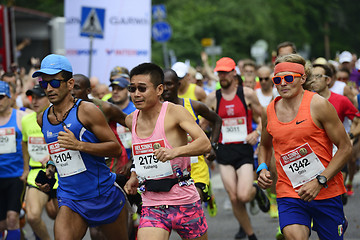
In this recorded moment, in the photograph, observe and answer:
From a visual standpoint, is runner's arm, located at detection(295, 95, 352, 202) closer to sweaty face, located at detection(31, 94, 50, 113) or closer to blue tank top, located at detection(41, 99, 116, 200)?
blue tank top, located at detection(41, 99, 116, 200)

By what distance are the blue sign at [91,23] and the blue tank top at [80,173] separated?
880 cm

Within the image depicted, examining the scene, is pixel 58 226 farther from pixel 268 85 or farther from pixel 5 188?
pixel 268 85

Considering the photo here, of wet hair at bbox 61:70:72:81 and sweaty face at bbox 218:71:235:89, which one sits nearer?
wet hair at bbox 61:70:72:81

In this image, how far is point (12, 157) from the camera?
848 centimetres

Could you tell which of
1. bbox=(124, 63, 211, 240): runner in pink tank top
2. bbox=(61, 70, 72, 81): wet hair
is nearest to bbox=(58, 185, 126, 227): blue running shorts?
bbox=(124, 63, 211, 240): runner in pink tank top

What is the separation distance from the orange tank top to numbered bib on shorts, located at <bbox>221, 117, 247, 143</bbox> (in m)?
3.53

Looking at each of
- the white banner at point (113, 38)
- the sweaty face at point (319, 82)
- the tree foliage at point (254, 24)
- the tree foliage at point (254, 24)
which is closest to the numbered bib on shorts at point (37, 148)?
the sweaty face at point (319, 82)

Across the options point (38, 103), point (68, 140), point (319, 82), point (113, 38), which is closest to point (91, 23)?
point (113, 38)

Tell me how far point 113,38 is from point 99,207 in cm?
1167

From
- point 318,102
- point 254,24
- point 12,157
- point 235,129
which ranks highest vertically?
point 254,24

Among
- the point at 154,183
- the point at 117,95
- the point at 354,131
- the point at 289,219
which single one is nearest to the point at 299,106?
the point at 289,219

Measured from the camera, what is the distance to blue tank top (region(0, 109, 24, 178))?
840 cm

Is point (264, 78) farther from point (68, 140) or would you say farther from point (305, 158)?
point (68, 140)

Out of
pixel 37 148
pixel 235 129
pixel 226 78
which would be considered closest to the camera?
pixel 37 148
